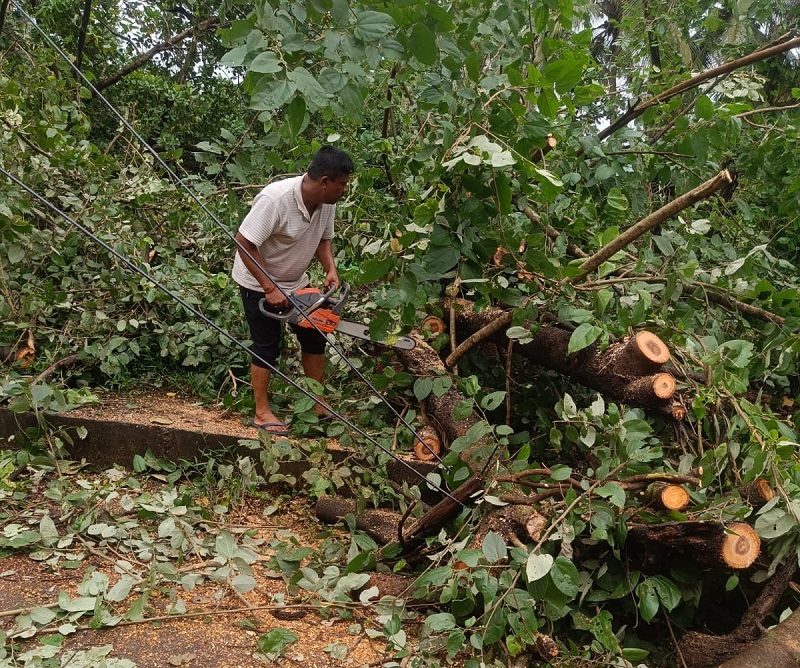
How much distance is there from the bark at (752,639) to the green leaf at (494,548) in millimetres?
799

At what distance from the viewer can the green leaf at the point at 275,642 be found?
6.70 feet

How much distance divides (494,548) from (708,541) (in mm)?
753

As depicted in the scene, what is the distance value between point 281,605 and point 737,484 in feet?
5.58

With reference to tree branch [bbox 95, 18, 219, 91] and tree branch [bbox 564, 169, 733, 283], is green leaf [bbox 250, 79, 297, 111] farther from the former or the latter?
tree branch [bbox 95, 18, 219, 91]

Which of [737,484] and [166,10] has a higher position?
[166,10]

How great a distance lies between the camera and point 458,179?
272 cm

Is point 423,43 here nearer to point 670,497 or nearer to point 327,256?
point 670,497

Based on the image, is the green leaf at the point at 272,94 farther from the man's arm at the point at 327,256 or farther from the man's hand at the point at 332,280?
the man's arm at the point at 327,256

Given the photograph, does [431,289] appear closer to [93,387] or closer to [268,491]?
[268,491]

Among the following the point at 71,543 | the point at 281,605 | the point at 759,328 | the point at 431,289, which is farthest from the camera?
the point at 759,328

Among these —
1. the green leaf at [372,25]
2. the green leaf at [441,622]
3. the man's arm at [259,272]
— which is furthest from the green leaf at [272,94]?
the green leaf at [441,622]

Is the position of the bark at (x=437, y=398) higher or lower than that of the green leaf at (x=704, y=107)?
lower

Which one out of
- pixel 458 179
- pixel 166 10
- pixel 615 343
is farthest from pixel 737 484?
pixel 166 10

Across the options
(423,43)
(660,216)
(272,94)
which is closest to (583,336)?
(660,216)
